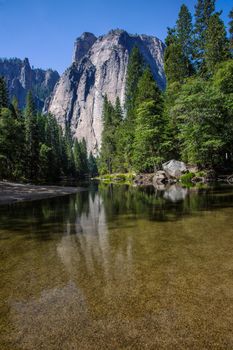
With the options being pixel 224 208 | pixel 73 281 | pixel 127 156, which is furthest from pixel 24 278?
pixel 127 156

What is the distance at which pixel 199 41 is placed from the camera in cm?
4638

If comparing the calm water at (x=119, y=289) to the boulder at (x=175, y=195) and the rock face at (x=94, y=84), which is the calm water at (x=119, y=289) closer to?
the boulder at (x=175, y=195)

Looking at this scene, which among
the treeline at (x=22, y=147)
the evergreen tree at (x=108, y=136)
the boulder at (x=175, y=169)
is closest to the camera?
the treeline at (x=22, y=147)

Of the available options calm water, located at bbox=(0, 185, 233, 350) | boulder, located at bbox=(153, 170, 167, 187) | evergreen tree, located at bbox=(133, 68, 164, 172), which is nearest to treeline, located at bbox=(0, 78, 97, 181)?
evergreen tree, located at bbox=(133, 68, 164, 172)

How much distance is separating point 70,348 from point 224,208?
11.1 meters

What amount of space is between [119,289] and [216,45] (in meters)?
43.6

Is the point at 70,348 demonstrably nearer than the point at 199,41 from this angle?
Yes

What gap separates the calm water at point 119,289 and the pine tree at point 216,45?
3715cm

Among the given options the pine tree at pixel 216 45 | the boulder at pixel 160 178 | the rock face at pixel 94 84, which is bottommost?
the boulder at pixel 160 178

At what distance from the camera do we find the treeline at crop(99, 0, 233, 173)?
103ft

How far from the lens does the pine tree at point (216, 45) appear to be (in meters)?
38.8

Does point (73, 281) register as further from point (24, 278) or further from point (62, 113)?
point (62, 113)

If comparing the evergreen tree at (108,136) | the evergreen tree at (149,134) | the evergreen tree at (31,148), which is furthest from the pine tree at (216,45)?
the evergreen tree at (31,148)

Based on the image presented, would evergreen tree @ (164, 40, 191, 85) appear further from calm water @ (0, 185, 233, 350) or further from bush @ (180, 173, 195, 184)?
calm water @ (0, 185, 233, 350)
